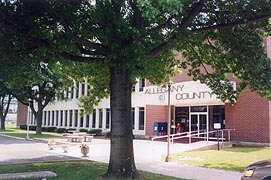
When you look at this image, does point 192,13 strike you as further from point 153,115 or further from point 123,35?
point 153,115

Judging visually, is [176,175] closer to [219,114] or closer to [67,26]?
[67,26]

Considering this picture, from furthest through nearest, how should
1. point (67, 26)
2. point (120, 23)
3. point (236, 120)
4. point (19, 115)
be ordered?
point (19, 115)
point (236, 120)
point (67, 26)
point (120, 23)

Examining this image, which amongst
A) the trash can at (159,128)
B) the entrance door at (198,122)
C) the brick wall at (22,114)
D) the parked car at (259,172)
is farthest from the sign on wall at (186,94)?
the brick wall at (22,114)

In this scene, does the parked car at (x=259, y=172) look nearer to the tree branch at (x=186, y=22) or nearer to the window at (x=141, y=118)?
the tree branch at (x=186, y=22)

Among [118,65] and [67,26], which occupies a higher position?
[67,26]

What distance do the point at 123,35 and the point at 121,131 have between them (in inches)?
125

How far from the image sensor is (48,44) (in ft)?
39.0

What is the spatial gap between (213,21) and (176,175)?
581cm

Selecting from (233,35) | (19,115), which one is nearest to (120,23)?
(233,35)

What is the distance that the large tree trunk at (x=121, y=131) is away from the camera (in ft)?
37.4

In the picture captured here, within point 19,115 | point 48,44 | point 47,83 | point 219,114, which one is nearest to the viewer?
point 48,44

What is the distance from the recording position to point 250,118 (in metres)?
24.3

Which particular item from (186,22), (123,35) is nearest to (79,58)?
(123,35)

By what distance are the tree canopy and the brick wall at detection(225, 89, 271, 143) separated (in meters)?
10.7
